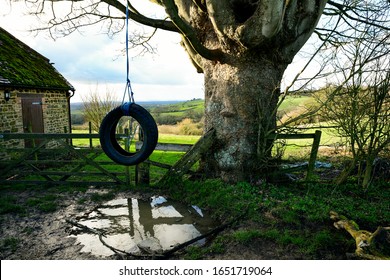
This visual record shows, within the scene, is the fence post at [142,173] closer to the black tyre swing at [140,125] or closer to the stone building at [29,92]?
the black tyre swing at [140,125]

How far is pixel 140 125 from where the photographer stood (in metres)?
4.50

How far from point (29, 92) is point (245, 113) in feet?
32.6

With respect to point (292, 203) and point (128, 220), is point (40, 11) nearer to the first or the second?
point (128, 220)

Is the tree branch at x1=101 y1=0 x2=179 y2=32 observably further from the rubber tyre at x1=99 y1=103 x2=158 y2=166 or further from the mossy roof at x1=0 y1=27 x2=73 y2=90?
the mossy roof at x1=0 y1=27 x2=73 y2=90

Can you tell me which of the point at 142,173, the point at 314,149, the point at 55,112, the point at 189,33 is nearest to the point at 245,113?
the point at 314,149

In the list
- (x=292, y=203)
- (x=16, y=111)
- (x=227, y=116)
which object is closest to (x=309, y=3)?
(x=227, y=116)

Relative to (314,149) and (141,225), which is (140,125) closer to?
(141,225)

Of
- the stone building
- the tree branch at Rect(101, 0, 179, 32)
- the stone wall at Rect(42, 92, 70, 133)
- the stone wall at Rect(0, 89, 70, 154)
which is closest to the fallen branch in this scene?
the tree branch at Rect(101, 0, 179, 32)

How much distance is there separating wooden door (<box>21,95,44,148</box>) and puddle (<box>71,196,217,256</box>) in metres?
7.88

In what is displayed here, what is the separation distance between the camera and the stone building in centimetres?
1058

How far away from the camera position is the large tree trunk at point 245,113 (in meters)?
6.15

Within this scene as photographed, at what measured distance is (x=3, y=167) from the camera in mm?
7371

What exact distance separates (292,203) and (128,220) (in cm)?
303

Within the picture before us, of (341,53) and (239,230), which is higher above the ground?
(341,53)
